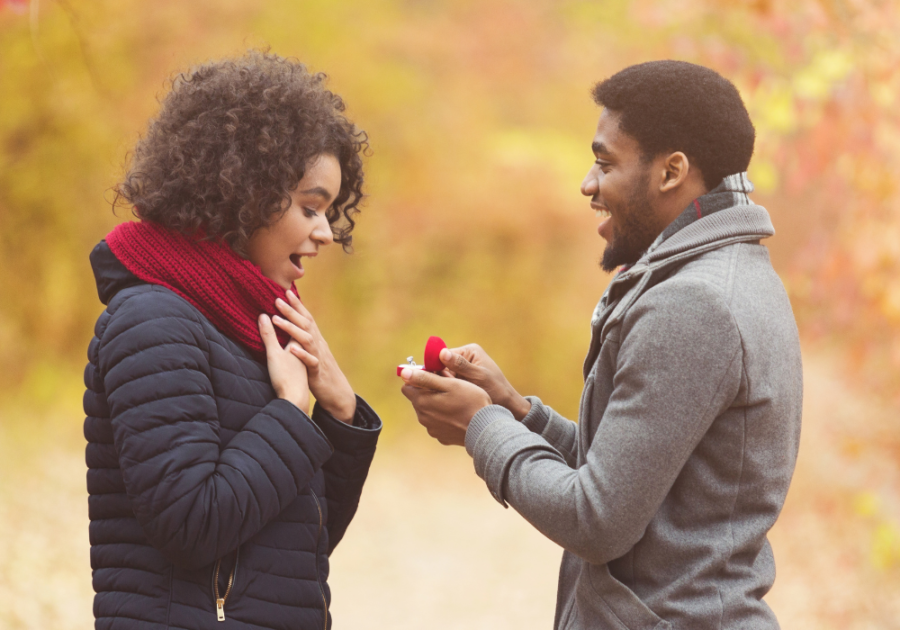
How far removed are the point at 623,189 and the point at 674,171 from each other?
0.11m

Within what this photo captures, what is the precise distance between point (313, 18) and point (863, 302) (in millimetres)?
5986

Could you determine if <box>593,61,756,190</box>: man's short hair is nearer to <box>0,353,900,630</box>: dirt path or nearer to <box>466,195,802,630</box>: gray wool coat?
<box>466,195,802,630</box>: gray wool coat

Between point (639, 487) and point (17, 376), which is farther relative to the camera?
point (17, 376)

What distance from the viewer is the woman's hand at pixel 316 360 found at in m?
1.86

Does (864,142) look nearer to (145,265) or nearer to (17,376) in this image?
(145,265)

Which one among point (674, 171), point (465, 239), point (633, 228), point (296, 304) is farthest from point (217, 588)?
point (465, 239)

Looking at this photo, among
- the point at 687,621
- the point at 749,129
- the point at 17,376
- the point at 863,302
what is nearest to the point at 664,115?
the point at 749,129

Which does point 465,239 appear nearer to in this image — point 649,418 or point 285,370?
point 285,370

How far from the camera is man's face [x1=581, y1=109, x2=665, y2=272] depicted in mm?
1823

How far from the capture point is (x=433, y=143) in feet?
30.4

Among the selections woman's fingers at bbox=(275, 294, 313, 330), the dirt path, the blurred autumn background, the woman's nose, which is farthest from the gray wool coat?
the dirt path

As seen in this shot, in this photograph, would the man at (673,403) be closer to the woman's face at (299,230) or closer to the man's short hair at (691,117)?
the man's short hair at (691,117)

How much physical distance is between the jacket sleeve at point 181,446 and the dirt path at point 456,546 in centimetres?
364

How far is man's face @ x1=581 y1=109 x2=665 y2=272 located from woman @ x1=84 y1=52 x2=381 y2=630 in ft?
2.06
